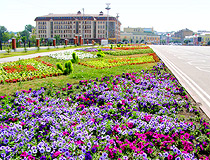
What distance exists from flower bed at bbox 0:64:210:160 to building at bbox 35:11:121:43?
111121 mm

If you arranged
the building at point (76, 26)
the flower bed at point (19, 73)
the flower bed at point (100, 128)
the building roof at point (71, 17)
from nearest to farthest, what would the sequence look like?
the flower bed at point (100, 128), the flower bed at point (19, 73), the building at point (76, 26), the building roof at point (71, 17)

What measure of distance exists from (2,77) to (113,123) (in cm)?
630

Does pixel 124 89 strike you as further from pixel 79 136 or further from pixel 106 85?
pixel 79 136

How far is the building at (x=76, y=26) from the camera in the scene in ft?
381

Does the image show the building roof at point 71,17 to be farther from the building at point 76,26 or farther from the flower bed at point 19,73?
the flower bed at point 19,73

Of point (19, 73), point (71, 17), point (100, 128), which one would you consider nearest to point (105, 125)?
point (100, 128)

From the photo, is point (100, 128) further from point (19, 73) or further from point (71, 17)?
point (71, 17)

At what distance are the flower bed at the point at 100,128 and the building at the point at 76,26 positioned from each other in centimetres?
11112

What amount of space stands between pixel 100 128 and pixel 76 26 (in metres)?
118

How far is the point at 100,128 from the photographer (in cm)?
436

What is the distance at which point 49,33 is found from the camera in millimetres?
123250

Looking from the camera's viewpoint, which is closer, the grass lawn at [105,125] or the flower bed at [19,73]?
the grass lawn at [105,125]

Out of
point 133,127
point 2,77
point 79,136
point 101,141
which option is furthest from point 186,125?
point 2,77

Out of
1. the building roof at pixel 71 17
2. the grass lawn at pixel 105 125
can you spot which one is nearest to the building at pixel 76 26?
the building roof at pixel 71 17
